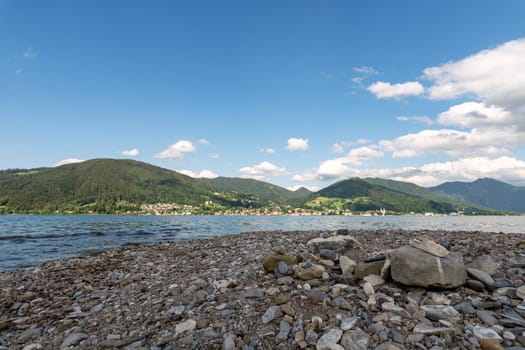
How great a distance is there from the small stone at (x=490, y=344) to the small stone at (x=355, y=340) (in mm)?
1665

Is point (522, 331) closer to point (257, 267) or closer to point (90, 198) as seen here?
point (257, 267)

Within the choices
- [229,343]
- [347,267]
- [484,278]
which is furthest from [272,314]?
[484,278]

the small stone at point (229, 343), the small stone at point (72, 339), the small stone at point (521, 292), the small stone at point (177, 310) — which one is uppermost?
the small stone at point (521, 292)

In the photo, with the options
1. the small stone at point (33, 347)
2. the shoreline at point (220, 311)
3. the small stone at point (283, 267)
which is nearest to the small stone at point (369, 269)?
the shoreline at point (220, 311)

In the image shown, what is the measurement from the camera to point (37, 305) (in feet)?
27.7

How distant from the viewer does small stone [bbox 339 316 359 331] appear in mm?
4953

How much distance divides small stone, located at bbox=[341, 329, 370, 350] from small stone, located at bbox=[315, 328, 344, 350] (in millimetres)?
92

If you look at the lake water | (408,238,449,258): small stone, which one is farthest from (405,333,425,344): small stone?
the lake water

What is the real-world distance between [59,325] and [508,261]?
12.6m

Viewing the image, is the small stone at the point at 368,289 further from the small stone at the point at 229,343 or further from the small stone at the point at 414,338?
the small stone at the point at 229,343

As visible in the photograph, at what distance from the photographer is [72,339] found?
573 centimetres

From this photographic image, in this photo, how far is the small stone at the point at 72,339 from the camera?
560 cm

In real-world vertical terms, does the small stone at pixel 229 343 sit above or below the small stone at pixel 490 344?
below

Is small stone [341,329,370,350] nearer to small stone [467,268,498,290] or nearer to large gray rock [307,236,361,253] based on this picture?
small stone [467,268,498,290]
